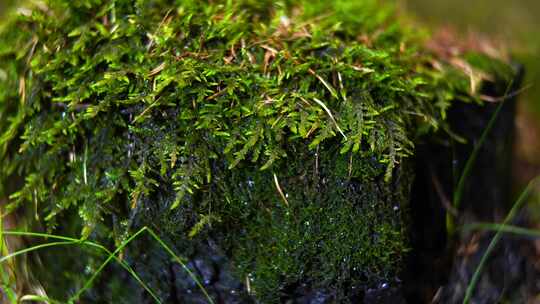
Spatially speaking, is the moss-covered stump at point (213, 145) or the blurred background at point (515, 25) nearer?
the moss-covered stump at point (213, 145)

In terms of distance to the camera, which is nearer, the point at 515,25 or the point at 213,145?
the point at 213,145

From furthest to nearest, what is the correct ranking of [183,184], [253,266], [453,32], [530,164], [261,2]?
[530,164]
[453,32]
[261,2]
[253,266]
[183,184]

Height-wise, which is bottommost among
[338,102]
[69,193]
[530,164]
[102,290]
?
[530,164]

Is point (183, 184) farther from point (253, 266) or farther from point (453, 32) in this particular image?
point (453, 32)

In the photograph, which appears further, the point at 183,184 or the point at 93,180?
the point at 93,180

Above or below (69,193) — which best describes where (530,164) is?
below

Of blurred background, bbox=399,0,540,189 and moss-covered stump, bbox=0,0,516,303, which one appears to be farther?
blurred background, bbox=399,0,540,189

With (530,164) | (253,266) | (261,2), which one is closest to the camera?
(253,266)

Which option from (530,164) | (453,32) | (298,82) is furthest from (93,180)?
(530,164)
